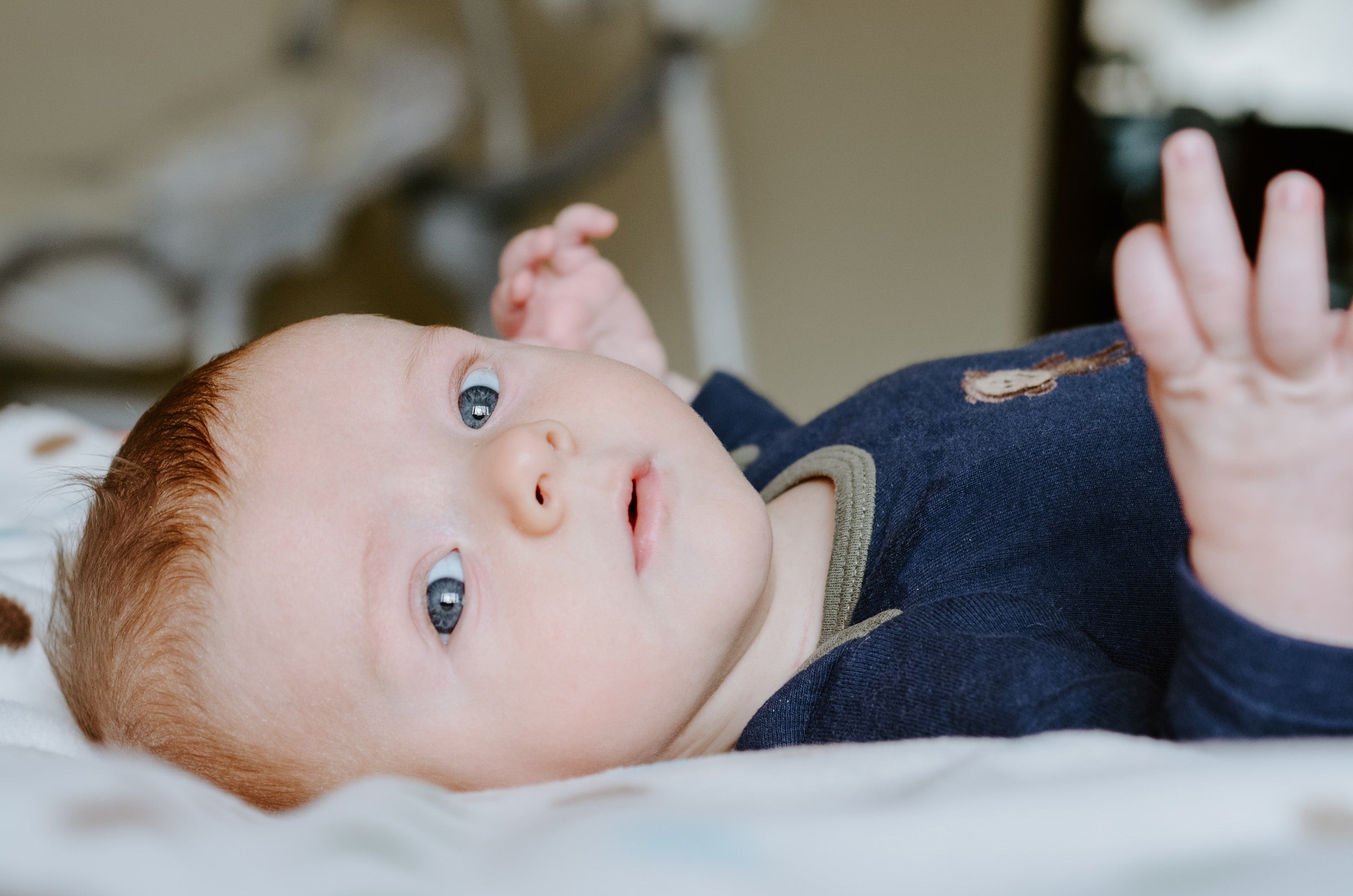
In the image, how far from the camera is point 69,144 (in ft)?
5.71

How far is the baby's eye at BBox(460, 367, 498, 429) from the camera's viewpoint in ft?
2.19

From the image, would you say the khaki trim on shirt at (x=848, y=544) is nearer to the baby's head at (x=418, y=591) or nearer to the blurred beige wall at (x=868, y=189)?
the baby's head at (x=418, y=591)

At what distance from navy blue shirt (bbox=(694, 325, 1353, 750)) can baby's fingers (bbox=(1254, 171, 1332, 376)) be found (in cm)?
11

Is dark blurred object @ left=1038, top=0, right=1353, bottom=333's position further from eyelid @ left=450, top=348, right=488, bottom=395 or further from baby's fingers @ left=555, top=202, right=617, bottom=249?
eyelid @ left=450, top=348, right=488, bottom=395

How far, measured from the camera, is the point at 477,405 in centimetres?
67

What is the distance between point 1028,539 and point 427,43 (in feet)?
4.80

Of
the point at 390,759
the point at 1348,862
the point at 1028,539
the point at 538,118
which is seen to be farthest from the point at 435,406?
the point at 538,118

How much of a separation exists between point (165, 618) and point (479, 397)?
0.22 m

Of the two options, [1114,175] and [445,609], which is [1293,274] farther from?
[1114,175]

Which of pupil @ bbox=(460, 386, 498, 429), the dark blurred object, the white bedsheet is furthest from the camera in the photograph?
the dark blurred object

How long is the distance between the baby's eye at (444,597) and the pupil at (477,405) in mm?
97

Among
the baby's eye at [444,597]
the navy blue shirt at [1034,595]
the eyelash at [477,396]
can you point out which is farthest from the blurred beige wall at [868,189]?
the baby's eye at [444,597]

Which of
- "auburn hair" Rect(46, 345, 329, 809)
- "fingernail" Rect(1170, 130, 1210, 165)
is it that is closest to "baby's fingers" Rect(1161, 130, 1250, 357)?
"fingernail" Rect(1170, 130, 1210, 165)

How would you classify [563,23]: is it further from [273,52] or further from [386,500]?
[386,500]
